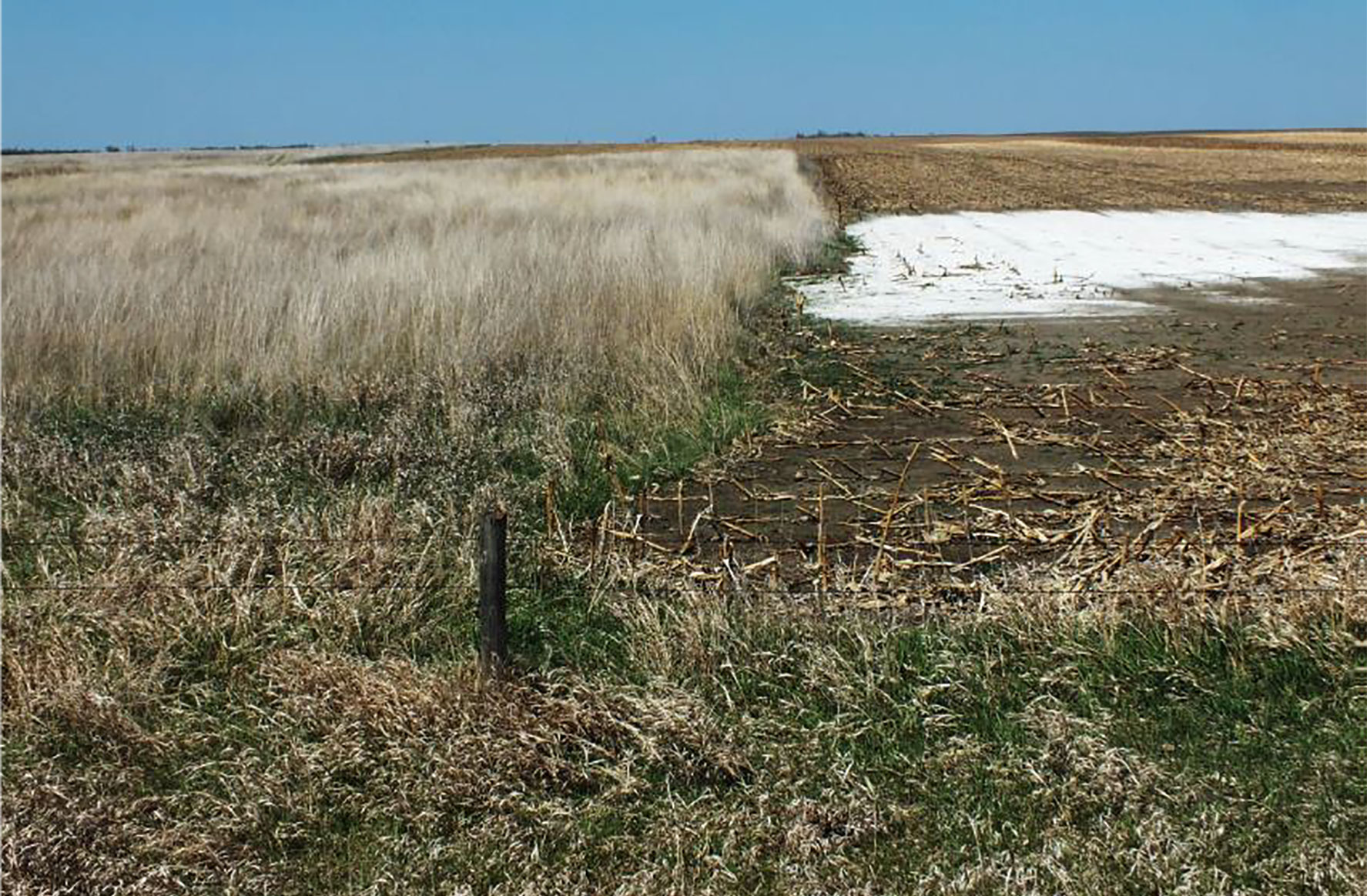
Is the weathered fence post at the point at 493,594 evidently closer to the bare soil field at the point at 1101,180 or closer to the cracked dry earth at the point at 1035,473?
the cracked dry earth at the point at 1035,473

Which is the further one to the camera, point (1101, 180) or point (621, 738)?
point (1101, 180)

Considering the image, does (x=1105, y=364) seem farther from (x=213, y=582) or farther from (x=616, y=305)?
(x=213, y=582)

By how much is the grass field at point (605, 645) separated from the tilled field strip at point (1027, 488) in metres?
0.05

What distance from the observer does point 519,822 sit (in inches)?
142

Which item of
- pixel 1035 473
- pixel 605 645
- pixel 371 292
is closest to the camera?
pixel 605 645

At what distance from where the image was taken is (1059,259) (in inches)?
688

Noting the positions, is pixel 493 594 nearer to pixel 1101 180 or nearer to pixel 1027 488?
pixel 1027 488

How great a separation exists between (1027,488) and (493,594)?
3380mm

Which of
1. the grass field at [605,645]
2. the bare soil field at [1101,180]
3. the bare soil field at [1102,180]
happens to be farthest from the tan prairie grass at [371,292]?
the bare soil field at [1102,180]

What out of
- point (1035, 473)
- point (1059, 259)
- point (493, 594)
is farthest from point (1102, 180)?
point (493, 594)

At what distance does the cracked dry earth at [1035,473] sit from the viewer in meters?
5.23

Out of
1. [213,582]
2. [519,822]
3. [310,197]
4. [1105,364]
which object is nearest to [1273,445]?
[1105,364]

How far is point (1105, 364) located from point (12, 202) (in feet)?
77.8

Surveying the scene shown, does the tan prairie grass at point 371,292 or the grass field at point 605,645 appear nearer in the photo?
the grass field at point 605,645
